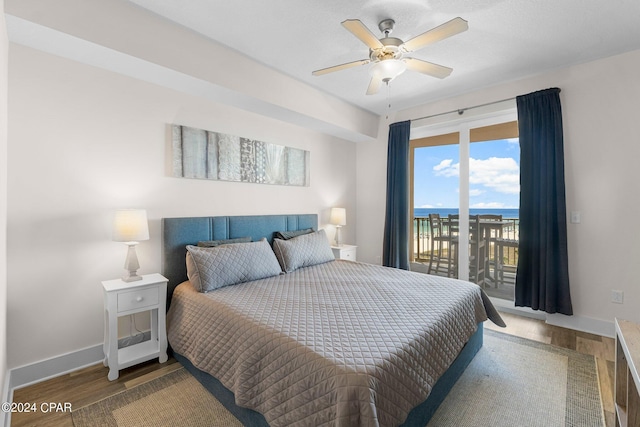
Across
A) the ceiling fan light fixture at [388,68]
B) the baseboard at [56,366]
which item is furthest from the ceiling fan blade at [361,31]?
the baseboard at [56,366]

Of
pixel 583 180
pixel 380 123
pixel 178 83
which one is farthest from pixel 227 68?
pixel 583 180

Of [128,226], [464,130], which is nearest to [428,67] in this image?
[464,130]

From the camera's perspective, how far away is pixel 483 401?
1812 mm

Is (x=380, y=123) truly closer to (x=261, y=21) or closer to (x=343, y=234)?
(x=343, y=234)

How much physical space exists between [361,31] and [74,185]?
2326 mm

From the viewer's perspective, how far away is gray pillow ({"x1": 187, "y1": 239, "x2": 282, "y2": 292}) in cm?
227

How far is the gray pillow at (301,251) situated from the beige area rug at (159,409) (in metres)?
1.30

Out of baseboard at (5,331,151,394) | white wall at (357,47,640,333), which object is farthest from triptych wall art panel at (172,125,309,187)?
white wall at (357,47,640,333)

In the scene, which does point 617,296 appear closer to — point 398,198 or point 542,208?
point 542,208

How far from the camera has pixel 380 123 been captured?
442 centimetres

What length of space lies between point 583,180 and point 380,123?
2547 millimetres

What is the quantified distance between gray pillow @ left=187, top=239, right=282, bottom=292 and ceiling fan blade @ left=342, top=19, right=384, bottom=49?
188 cm

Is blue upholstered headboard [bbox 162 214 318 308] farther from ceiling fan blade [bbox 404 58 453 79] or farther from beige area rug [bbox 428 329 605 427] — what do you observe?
beige area rug [bbox 428 329 605 427]

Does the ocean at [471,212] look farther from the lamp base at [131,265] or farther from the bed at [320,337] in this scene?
the lamp base at [131,265]
